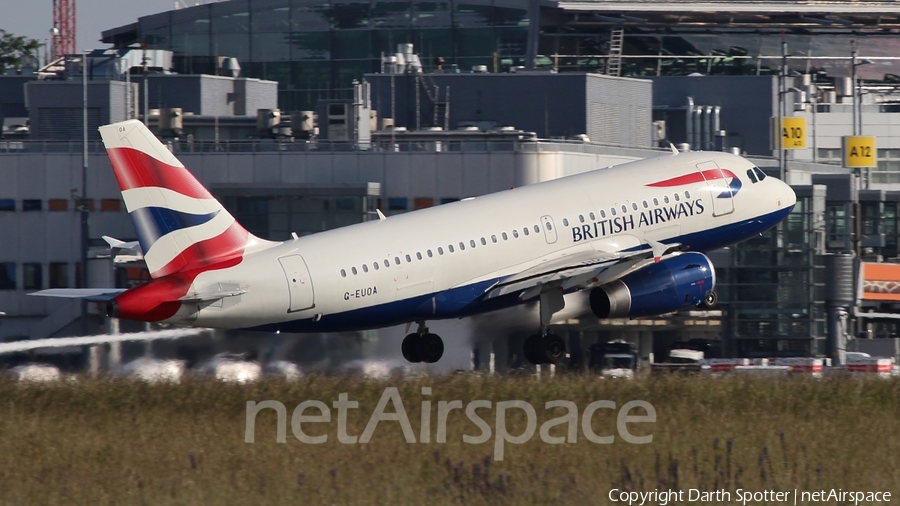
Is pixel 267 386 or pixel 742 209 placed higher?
pixel 742 209

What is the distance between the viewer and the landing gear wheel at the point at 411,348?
146ft

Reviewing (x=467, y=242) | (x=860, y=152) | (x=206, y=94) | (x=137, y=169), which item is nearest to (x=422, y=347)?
(x=467, y=242)

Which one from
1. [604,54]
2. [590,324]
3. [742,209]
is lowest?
[590,324]

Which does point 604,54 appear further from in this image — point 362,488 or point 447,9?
point 362,488

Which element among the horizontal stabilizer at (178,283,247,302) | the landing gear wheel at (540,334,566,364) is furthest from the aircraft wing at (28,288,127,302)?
the landing gear wheel at (540,334,566,364)

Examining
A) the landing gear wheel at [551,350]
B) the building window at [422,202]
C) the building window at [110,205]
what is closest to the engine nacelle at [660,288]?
the landing gear wheel at [551,350]

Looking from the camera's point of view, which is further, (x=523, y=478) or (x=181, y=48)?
(x=181, y=48)

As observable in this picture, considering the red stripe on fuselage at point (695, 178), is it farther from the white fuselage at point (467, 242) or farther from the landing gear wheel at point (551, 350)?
the landing gear wheel at point (551, 350)

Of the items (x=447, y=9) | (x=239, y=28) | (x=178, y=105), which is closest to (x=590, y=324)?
(x=178, y=105)

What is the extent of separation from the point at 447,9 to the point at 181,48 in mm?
25641

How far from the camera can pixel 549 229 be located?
43438 mm

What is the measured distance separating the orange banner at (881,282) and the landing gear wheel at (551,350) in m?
36.4

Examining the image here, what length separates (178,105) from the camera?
308ft
